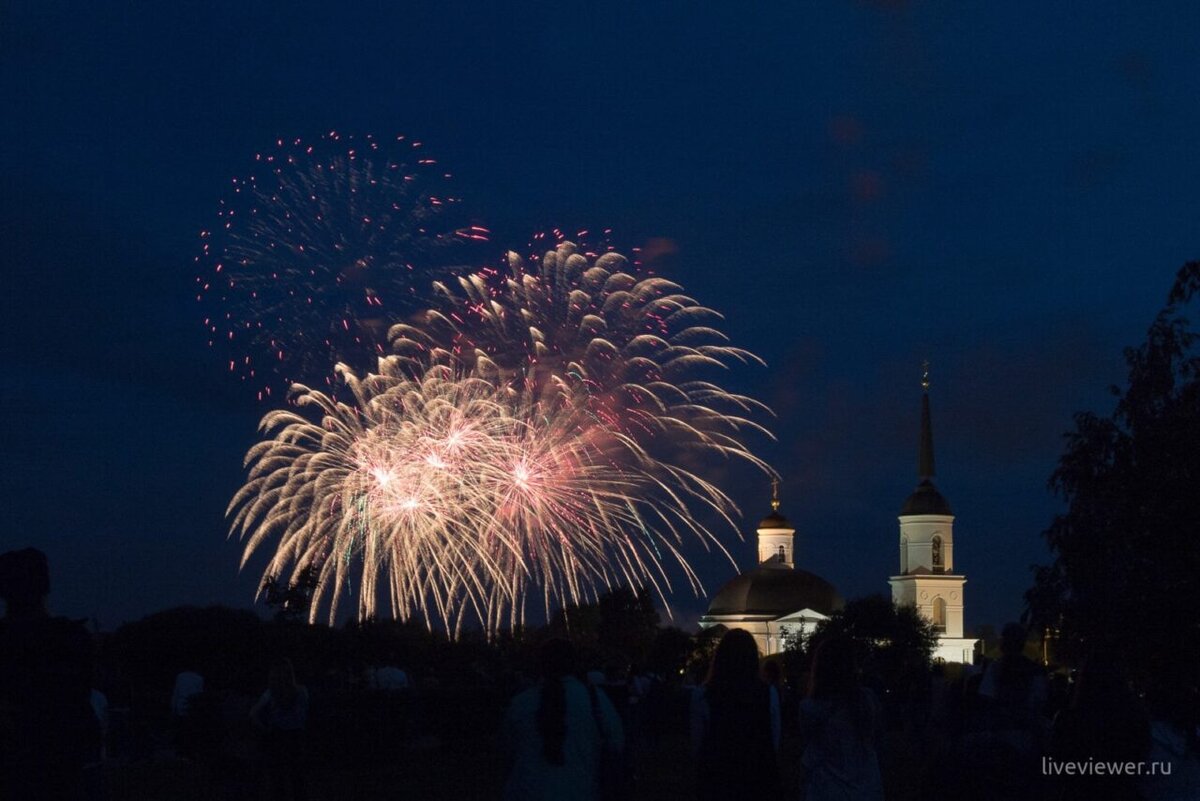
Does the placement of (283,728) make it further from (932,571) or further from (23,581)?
(932,571)

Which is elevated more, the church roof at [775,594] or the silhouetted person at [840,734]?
the church roof at [775,594]

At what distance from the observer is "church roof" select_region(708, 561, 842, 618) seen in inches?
4798

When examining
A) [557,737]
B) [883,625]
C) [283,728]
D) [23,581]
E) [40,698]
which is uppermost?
[883,625]

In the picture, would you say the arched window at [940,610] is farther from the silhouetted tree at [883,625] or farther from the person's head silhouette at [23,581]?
the person's head silhouette at [23,581]

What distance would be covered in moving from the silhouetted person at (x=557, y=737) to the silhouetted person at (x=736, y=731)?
1.77ft

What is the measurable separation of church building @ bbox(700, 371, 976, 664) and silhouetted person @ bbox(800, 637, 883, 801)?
98470 mm

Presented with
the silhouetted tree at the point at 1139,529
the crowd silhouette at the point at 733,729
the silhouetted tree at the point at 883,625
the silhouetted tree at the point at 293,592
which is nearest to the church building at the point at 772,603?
the silhouetted tree at the point at 883,625

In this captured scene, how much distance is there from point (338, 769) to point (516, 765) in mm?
16788

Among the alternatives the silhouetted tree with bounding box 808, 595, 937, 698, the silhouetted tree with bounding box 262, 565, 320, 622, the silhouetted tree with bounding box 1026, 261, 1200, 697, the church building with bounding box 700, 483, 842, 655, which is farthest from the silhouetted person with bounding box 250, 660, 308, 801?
the church building with bounding box 700, 483, 842, 655

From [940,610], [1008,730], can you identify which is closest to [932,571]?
[940,610]

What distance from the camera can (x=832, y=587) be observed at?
125250mm

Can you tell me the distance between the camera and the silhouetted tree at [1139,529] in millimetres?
21500

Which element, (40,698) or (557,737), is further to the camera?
(557,737)

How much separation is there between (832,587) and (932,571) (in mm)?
14856
